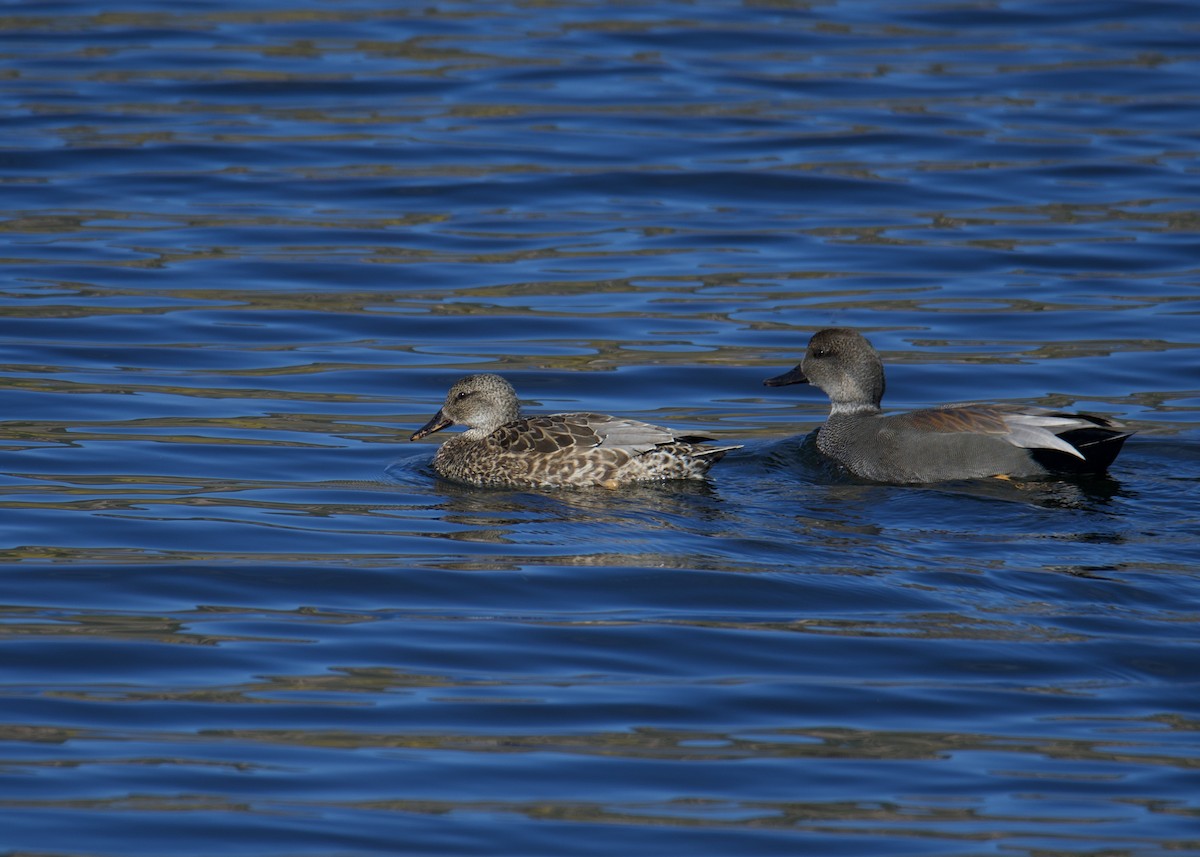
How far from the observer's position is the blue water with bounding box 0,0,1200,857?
584 centimetres

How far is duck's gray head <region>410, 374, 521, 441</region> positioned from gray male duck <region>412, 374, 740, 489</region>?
0.45ft

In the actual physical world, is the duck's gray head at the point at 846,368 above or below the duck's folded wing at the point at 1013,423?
above

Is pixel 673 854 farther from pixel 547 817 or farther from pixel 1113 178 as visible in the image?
pixel 1113 178

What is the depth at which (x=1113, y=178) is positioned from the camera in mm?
16844

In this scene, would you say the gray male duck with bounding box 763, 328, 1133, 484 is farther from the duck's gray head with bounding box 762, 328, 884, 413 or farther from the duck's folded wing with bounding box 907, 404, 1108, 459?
the duck's gray head with bounding box 762, 328, 884, 413

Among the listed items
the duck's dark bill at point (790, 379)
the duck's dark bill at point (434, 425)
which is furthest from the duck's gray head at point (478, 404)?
the duck's dark bill at point (790, 379)

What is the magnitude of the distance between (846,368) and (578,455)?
188 cm

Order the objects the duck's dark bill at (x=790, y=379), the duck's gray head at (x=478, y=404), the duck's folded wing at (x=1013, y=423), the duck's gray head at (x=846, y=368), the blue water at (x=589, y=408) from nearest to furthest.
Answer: the blue water at (x=589, y=408) < the duck's folded wing at (x=1013, y=423) < the duck's gray head at (x=478, y=404) < the duck's gray head at (x=846, y=368) < the duck's dark bill at (x=790, y=379)

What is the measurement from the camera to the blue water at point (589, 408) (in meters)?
5.84

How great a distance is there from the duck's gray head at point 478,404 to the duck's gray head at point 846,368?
5.19 feet

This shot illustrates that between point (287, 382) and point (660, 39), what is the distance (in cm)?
1131

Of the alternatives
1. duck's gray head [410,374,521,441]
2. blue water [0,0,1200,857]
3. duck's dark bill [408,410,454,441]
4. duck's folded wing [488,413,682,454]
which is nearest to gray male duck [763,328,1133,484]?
blue water [0,0,1200,857]

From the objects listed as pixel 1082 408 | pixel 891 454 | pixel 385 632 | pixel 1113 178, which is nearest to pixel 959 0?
pixel 1113 178

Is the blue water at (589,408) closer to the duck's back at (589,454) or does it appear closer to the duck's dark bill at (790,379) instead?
the duck's back at (589,454)
